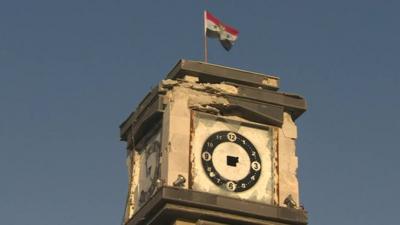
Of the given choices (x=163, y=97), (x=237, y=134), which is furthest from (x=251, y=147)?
(x=163, y=97)

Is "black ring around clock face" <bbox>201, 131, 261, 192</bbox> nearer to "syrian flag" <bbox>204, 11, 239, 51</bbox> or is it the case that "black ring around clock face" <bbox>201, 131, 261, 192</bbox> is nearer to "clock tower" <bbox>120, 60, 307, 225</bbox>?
"clock tower" <bbox>120, 60, 307, 225</bbox>

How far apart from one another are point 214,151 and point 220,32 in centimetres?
625

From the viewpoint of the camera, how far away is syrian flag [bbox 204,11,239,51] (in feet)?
157

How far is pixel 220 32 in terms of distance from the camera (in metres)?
48.1

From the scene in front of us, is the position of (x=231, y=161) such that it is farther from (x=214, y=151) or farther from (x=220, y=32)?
(x=220, y=32)

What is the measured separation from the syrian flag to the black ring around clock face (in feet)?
16.2

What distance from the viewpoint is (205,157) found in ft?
144

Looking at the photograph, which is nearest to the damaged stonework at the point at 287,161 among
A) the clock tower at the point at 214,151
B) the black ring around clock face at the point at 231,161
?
the clock tower at the point at 214,151

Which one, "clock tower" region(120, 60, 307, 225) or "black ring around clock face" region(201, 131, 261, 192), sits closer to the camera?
"clock tower" region(120, 60, 307, 225)

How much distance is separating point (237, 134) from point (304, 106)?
3.34 m

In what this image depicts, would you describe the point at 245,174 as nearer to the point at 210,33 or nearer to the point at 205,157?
the point at 205,157

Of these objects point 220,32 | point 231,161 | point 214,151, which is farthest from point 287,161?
point 220,32

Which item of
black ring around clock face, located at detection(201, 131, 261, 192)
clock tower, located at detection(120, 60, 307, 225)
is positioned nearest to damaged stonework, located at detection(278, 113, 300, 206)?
clock tower, located at detection(120, 60, 307, 225)

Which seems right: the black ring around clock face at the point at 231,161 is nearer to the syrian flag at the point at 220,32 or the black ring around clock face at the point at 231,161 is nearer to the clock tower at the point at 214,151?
the clock tower at the point at 214,151
